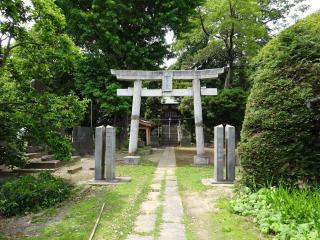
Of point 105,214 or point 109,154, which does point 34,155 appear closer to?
point 109,154

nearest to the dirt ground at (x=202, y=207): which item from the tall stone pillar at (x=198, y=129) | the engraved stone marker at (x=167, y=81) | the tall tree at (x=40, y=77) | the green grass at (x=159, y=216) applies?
the green grass at (x=159, y=216)

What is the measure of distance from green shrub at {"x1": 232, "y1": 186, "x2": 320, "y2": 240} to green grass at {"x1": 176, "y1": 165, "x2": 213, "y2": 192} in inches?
111

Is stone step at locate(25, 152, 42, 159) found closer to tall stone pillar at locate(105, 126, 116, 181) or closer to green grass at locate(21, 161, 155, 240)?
tall stone pillar at locate(105, 126, 116, 181)

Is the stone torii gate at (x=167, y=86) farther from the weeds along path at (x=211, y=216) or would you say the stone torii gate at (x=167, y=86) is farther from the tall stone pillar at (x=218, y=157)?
the weeds along path at (x=211, y=216)

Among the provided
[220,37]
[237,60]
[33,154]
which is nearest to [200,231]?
[33,154]

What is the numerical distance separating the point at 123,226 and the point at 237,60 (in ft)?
92.5

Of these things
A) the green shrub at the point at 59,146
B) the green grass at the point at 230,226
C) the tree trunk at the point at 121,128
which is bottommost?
the green grass at the point at 230,226

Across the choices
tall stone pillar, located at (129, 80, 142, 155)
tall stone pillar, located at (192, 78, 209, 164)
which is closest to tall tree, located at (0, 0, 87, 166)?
tall stone pillar, located at (129, 80, 142, 155)

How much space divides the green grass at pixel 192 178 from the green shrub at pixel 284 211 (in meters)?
2.82

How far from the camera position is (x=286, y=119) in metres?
8.59

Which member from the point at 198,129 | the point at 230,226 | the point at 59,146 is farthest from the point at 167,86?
the point at 230,226

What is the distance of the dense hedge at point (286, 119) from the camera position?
851 cm

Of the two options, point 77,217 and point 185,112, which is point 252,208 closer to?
point 77,217

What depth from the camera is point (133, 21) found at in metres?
22.3
